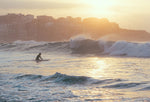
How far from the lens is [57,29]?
13788cm

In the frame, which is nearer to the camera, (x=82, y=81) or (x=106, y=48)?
(x=82, y=81)

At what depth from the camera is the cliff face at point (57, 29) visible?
12975cm

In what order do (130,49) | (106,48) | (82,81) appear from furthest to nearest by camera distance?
(106,48)
(130,49)
(82,81)

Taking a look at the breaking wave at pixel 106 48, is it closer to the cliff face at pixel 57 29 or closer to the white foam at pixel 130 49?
the white foam at pixel 130 49

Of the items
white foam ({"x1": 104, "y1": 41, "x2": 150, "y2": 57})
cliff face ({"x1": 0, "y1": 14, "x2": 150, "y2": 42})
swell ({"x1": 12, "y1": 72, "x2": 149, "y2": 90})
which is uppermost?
cliff face ({"x1": 0, "y1": 14, "x2": 150, "y2": 42})

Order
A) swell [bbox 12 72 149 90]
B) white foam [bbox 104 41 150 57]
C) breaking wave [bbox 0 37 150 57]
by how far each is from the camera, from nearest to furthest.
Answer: swell [bbox 12 72 149 90], white foam [bbox 104 41 150 57], breaking wave [bbox 0 37 150 57]

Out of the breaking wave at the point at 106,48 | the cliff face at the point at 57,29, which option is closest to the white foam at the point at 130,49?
the breaking wave at the point at 106,48

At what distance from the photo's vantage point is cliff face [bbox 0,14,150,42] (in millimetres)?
129750

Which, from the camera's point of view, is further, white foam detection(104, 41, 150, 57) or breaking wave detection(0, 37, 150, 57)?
breaking wave detection(0, 37, 150, 57)

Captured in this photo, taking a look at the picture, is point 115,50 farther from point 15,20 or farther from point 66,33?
point 15,20

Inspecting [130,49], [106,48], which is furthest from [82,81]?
[106,48]

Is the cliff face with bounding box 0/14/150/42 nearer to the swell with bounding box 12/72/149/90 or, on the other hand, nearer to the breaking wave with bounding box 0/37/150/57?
the breaking wave with bounding box 0/37/150/57

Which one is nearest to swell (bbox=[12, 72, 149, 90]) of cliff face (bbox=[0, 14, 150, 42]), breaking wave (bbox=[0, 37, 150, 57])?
breaking wave (bbox=[0, 37, 150, 57])

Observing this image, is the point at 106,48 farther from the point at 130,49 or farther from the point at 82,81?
the point at 82,81
